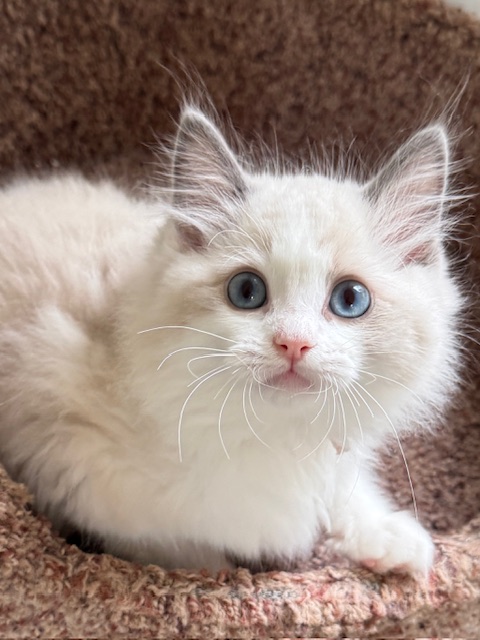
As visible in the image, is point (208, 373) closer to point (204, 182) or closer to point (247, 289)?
point (247, 289)

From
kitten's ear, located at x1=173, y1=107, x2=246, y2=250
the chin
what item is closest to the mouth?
the chin

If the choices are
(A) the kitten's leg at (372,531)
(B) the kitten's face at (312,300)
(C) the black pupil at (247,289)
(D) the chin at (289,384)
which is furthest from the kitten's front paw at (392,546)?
(C) the black pupil at (247,289)

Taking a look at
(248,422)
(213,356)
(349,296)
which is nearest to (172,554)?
(248,422)

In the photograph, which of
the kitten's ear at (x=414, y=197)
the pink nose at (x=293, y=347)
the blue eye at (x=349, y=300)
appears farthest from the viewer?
the kitten's ear at (x=414, y=197)

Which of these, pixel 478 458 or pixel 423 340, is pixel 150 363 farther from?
pixel 478 458

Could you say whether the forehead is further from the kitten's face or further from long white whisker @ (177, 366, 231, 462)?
long white whisker @ (177, 366, 231, 462)

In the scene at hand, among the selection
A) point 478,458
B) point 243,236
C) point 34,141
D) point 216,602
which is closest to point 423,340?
point 243,236

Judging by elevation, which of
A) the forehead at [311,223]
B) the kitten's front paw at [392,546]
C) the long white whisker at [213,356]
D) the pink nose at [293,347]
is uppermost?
the forehead at [311,223]

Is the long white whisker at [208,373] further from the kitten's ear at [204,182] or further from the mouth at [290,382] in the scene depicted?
the kitten's ear at [204,182]
